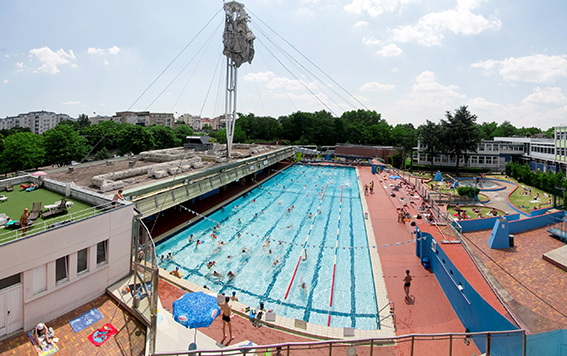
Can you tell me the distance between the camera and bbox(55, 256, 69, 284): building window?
8.80m

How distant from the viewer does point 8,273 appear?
756cm

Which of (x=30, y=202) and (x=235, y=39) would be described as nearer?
(x=30, y=202)

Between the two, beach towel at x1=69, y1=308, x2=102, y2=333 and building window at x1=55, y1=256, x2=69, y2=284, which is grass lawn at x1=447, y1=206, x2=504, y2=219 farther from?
A: building window at x1=55, y1=256, x2=69, y2=284

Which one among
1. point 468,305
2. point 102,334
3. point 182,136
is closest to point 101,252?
point 102,334

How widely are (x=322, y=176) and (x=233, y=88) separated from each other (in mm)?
20765

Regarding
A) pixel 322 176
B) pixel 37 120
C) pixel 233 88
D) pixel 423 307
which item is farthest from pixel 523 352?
pixel 37 120

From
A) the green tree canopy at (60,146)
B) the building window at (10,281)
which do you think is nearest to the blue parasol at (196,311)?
the building window at (10,281)

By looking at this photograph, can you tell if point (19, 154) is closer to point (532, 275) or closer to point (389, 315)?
point (389, 315)

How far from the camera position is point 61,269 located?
A: 891 cm

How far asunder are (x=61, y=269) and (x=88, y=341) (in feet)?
8.44

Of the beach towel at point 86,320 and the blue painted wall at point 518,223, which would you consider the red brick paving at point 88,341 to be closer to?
the beach towel at point 86,320

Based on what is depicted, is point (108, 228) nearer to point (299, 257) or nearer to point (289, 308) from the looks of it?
point (289, 308)

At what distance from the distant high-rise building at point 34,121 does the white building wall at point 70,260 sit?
15625cm

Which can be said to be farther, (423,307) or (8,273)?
(423,307)
